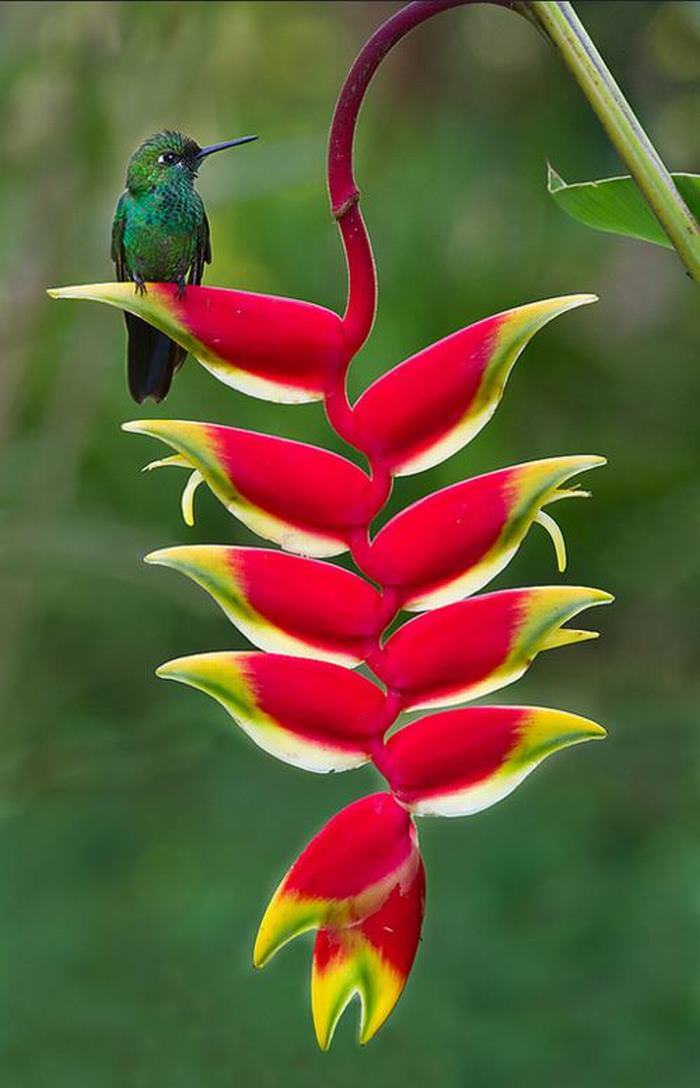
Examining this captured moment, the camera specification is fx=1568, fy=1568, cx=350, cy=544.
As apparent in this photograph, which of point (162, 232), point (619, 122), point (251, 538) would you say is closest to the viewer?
point (619, 122)

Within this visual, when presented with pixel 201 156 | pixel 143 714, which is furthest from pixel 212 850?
pixel 201 156

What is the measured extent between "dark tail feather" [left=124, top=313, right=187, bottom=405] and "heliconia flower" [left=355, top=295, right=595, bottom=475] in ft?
0.22

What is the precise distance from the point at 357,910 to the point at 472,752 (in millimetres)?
53

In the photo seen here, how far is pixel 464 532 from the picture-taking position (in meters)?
0.43

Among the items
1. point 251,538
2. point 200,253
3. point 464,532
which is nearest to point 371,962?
point 464,532

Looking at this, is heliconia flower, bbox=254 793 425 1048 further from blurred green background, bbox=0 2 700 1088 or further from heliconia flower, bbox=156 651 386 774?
blurred green background, bbox=0 2 700 1088

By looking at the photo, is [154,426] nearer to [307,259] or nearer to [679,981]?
[679,981]

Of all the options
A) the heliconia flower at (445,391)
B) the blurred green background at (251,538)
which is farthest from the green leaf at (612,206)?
the blurred green background at (251,538)

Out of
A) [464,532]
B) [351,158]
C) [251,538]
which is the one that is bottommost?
[251,538]

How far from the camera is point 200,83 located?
1.69 meters

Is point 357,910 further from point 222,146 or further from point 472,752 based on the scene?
point 222,146

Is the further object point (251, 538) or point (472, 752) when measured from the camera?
point (251, 538)

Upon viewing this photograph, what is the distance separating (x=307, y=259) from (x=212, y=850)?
0.69 m

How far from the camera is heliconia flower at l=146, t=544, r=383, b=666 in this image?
0.43m
